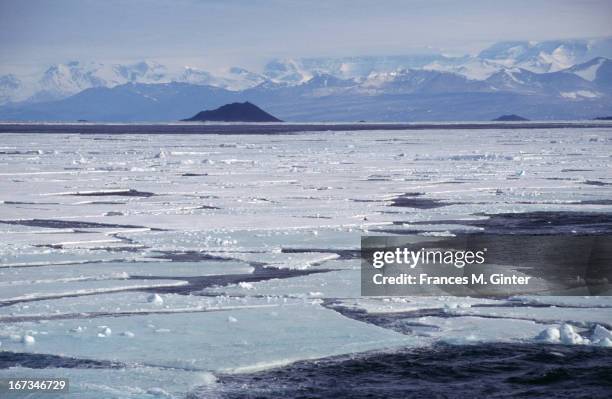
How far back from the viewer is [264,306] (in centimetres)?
915

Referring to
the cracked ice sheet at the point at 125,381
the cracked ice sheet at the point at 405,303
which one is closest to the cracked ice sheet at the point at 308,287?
the cracked ice sheet at the point at 405,303

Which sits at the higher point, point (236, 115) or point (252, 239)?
point (236, 115)

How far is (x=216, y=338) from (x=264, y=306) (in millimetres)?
1303

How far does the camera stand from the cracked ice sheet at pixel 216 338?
736cm

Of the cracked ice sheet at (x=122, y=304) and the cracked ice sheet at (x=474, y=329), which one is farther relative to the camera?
the cracked ice sheet at (x=122, y=304)

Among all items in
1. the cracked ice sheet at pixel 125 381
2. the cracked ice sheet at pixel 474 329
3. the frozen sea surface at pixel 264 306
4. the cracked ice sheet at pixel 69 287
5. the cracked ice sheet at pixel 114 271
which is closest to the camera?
the cracked ice sheet at pixel 125 381

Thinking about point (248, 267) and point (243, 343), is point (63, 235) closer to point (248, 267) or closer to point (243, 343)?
point (248, 267)

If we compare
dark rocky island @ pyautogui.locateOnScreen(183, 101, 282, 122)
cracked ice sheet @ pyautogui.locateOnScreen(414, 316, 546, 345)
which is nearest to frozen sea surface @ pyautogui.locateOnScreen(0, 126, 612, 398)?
cracked ice sheet @ pyautogui.locateOnScreen(414, 316, 546, 345)

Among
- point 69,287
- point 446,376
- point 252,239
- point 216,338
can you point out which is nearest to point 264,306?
point 216,338

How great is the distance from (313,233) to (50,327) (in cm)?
633

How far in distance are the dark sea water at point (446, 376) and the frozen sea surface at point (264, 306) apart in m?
0.02

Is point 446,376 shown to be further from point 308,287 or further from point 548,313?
point 308,287

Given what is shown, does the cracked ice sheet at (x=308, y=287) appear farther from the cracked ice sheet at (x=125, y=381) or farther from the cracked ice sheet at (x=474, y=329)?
the cracked ice sheet at (x=125, y=381)

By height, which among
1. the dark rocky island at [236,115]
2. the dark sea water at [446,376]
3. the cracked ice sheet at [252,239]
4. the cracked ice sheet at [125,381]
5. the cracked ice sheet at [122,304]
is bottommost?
the dark sea water at [446,376]
